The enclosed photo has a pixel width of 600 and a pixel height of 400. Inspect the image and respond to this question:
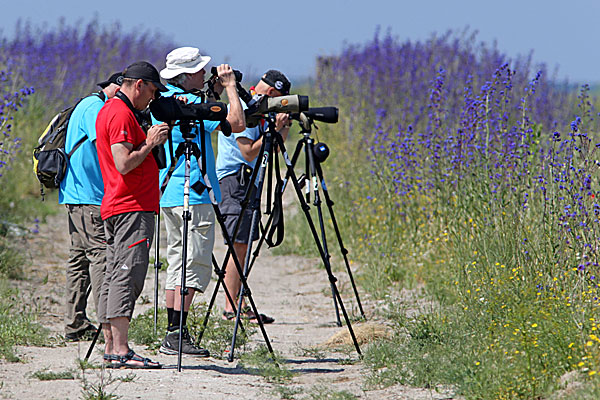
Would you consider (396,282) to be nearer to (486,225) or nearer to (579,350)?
(486,225)

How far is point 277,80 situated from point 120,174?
2059mm

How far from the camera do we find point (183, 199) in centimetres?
557

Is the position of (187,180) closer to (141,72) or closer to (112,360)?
(141,72)

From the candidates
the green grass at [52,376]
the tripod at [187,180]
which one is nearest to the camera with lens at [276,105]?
the tripod at [187,180]

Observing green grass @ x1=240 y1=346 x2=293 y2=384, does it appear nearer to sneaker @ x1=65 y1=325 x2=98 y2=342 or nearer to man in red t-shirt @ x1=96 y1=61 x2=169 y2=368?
man in red t-shirt @ x1=96 y1=61 x2=169 y2=368

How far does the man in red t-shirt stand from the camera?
490cm

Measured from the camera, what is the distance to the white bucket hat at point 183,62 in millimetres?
5414

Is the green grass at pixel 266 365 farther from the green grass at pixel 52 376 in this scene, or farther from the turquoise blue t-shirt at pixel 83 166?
the turquoise blue t-shirt at pixel 83 166

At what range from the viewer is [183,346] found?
566cm

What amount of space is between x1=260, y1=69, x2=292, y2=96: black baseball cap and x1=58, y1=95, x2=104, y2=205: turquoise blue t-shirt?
1.43 metres

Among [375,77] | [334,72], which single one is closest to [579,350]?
[375,77]

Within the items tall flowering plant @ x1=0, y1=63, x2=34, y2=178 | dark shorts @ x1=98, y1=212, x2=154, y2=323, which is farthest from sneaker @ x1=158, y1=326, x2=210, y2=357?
tall flowering plant @ x1=0, y1=63, x2=34, y2=178

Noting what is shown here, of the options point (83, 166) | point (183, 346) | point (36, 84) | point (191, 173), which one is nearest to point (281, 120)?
point (191, 173)

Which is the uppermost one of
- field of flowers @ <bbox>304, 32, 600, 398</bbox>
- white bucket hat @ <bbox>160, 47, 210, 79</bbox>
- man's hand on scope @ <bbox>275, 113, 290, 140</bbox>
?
white bucket hat @ <bbox>160, 47, 210, 79</bbox>
